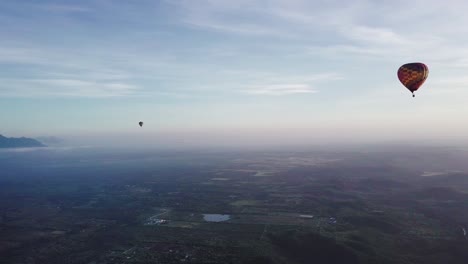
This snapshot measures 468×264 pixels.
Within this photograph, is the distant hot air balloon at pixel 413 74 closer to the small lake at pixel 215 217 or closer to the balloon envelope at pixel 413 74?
the balloon envelope at pixel 413 74

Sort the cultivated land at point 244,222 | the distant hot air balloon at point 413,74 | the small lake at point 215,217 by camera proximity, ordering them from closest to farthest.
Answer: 1. the distant hot air balloon at point 413,74
2. the cultivated land at point 244,222
3. the small lake at point 215,217

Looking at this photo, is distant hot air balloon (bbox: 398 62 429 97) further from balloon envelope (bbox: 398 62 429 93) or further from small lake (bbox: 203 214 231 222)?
small lake (bbox: 203 214 231 222)

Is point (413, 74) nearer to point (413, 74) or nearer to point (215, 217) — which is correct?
point (413, 74)

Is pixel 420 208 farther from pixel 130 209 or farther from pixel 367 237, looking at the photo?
pixel 130 209

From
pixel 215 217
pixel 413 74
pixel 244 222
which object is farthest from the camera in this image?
pixel 215 217

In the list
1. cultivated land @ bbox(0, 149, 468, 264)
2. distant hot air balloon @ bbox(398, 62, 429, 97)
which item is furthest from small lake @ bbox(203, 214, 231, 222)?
distant hot air balloon @ bbox(398, 62, 429, 97)

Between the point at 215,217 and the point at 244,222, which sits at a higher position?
the point at 244,222

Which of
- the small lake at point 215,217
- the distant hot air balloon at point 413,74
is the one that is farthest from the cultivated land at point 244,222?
the distant hot air balloon at point 413,74

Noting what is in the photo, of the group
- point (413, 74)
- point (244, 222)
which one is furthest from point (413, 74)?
point (244, 222)
